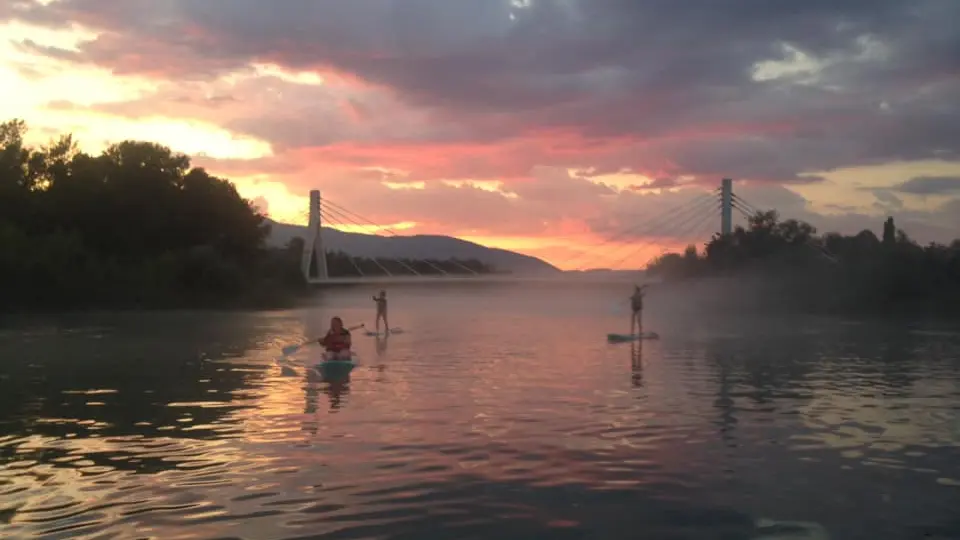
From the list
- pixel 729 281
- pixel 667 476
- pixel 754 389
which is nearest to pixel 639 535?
pixel 667 476

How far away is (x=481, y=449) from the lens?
14797 millimetres

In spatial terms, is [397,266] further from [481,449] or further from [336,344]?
[481,449]

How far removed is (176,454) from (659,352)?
22816 mm

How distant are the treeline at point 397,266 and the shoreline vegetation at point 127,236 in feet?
57.3

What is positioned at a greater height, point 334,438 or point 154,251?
point 154,251

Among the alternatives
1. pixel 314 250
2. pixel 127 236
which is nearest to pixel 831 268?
pixel 314 250

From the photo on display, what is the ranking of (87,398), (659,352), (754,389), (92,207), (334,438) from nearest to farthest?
(334,438), (87,398), (754,389), (659,352), (92,207)

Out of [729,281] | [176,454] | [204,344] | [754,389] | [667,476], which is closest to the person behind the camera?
[667,476]

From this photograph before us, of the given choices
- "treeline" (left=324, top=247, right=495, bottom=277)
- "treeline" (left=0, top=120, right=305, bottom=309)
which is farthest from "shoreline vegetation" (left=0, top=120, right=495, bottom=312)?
"treeline" (left=324, top=247, right=495, bottom=277)

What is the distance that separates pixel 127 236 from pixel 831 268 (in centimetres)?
6738

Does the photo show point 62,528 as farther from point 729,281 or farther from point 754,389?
point 729,281

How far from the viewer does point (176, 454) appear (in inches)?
564

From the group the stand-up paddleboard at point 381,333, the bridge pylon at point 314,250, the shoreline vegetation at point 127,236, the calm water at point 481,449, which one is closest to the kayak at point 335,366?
the calm water at point 481,449

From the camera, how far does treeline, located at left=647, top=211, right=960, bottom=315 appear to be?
285ft
